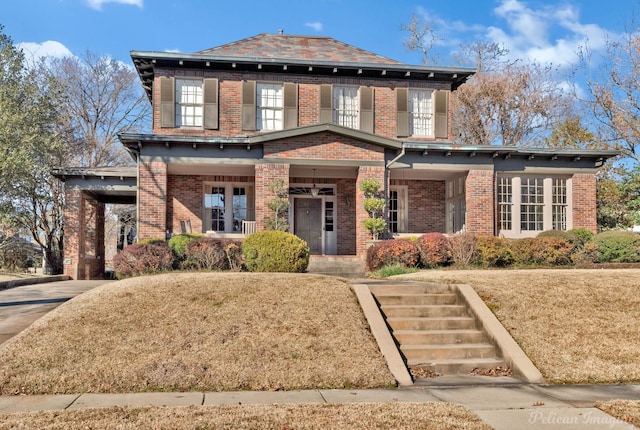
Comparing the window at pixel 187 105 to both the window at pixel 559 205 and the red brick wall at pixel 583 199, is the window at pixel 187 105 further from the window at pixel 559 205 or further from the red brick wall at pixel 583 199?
the red brick wall at pixel 583 199

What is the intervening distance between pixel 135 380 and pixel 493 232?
49.3ft

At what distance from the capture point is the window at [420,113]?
21438mm

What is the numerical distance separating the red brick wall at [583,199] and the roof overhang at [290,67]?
18.3ft

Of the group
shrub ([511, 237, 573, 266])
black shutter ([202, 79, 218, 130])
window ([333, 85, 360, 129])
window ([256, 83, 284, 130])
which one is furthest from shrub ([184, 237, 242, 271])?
shrub ([511, 237, 573, 266])

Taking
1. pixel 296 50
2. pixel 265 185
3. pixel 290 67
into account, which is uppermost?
pixel 296 50

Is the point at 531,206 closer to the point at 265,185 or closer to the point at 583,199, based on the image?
the point at 583,199

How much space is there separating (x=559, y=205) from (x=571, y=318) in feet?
39.2

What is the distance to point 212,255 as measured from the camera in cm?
1559

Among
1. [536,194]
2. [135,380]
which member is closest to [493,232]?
[536,194]

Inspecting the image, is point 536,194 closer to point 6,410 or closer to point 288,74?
point 288,74

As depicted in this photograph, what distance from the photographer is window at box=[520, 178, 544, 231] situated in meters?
20.4

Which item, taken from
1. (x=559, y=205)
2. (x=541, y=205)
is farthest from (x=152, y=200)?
(x=559, y=205)

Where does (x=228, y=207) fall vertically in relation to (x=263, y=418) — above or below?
above

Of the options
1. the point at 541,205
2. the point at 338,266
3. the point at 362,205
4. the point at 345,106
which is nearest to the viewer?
the point at 338,266
